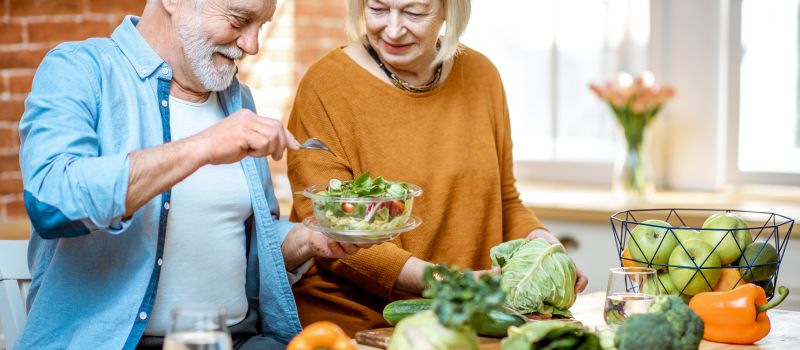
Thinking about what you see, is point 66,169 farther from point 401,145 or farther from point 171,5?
point 401,145

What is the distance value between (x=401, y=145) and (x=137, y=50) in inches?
27.3

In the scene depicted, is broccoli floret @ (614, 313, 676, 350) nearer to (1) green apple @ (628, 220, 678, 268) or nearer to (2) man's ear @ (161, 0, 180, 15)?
(1) green apple @ (628, 220, 678, 268)

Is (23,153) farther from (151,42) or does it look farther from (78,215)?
(151,42)

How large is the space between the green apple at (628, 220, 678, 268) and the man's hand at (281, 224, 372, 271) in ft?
1.80

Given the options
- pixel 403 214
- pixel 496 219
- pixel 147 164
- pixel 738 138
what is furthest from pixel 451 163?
pixel 738 138

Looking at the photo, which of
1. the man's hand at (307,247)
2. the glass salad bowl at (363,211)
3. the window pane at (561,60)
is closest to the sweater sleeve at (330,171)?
the man's hand at (307,247)

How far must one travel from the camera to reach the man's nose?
2074mm

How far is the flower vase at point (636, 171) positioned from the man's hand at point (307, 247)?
167 cm

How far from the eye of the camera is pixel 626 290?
6.02 ft

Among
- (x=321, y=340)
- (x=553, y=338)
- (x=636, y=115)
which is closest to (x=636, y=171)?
(x=636, y=115)

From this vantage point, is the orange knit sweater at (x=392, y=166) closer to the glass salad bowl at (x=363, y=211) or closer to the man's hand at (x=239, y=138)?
the glass salad bowl at (x=363, y=211)

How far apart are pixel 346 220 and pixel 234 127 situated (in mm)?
267

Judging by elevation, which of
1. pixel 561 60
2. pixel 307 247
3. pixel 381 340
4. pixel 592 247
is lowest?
pixel 592 247

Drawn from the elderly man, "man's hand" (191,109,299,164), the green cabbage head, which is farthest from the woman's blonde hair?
"man's hand" (191,109,299,164)
